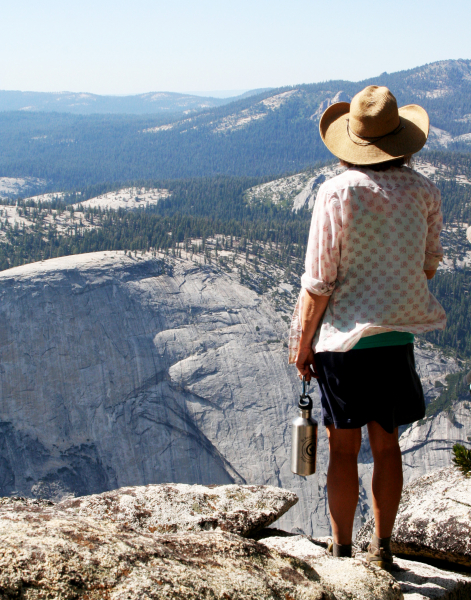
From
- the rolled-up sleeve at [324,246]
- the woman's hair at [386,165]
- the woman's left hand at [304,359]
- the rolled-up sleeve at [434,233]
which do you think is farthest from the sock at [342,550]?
the woman's hair at [386,165]

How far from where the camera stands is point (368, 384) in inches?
122

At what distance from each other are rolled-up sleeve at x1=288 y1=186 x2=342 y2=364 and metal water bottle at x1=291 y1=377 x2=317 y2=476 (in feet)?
2.72

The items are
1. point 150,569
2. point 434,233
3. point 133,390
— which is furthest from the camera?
point 133,390

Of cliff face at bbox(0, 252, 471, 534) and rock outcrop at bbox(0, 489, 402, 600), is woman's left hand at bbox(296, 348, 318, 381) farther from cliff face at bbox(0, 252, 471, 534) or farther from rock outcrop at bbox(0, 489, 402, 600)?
cliff face at bbox(0, 252, 471, 534)

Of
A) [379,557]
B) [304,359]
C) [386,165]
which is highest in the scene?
[386,165]

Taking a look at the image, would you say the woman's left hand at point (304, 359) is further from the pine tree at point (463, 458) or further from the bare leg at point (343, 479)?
the pine tree at point (463, 458)

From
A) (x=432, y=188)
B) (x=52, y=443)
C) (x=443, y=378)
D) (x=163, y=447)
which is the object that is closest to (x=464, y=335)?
(x=443, y=378)

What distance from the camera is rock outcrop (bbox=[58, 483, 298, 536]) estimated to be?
3.65 metres

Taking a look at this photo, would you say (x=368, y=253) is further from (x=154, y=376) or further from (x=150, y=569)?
(x=154, y=376)

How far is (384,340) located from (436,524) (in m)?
1.72

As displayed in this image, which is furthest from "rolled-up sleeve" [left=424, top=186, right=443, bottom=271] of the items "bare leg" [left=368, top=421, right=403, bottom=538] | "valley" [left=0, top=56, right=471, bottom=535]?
"valley" [left=0, top=56, right=471, bottom=535]

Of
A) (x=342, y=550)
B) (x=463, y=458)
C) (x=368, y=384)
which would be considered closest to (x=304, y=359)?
(x=368, y=384)

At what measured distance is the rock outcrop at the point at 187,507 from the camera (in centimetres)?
365

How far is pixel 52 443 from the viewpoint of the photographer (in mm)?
50250
